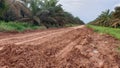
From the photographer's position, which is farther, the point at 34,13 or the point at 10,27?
the point at 34,13

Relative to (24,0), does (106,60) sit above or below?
below

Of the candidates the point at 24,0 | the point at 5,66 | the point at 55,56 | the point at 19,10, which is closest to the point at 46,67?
→ the point at 5,66

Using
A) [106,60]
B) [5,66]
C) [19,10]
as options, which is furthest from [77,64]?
[19,10]

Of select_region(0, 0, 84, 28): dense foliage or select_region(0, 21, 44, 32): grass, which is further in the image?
select_region(0, 0, 84, 28): dense foliage

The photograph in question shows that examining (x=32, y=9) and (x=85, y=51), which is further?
(x=32, y=9)

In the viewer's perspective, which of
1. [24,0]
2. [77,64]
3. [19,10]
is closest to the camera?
[77,64]

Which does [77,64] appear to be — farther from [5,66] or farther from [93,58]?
[5,66]

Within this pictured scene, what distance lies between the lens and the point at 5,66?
7.90 m

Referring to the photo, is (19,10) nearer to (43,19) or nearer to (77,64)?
(43,19)

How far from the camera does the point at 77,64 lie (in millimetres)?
8664

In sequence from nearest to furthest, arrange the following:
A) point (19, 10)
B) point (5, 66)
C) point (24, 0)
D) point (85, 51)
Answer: point (5, 66) < point (85, 51) < point (19, 10) < point (24, 0)

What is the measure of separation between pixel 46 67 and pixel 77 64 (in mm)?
1035

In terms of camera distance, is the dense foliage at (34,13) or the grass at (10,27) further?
the dense foliage at (34,13)

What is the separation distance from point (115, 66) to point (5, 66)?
297cm
